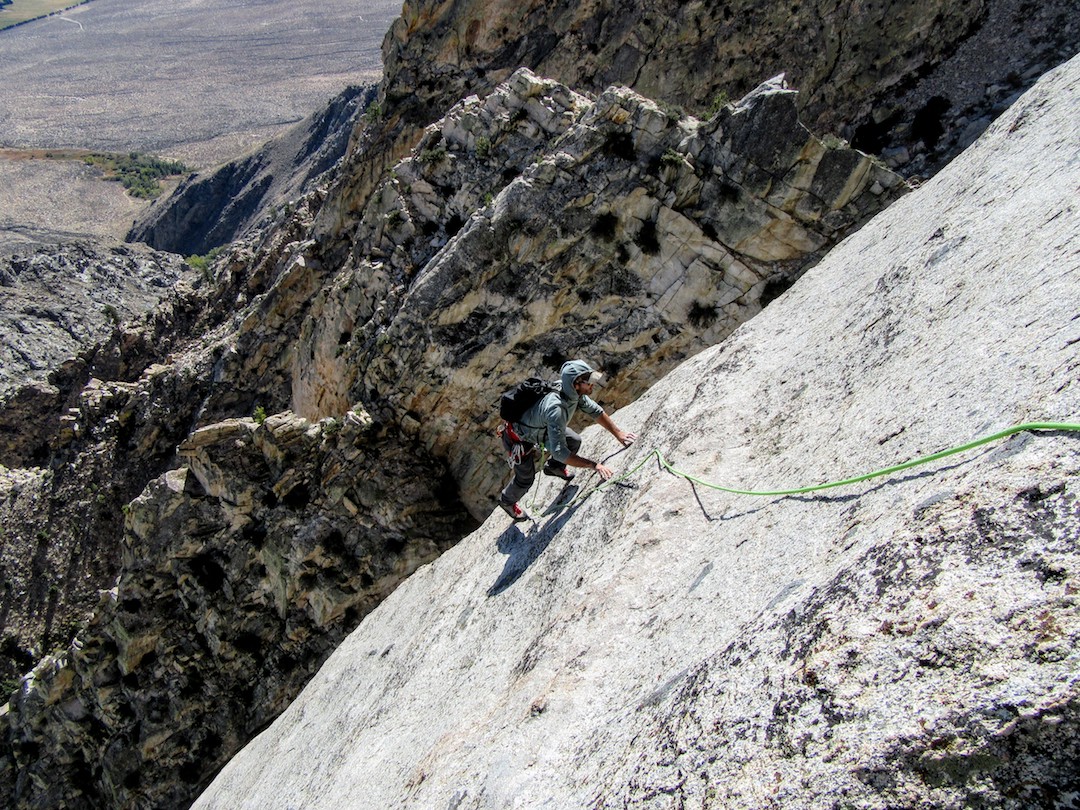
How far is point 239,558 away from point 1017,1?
30.4 meters

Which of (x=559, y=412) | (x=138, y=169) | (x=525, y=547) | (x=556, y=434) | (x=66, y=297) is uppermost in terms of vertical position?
(x=138, y=169)

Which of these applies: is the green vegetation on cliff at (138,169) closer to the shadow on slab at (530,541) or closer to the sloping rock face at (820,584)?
the shadow on slab at (530,541)

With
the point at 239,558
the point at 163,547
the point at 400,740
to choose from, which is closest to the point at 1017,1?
the point at 400,740

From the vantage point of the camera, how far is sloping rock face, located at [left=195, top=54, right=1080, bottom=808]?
292 centimetres

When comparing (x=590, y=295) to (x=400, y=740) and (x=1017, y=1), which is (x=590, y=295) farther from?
(x=1017, y=1)

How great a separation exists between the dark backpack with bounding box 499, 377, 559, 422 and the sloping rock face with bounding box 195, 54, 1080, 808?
4.41 feet

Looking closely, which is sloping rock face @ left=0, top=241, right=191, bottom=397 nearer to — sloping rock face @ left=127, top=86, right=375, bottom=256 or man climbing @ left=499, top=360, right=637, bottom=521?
sloping rock face @ left=127, top=86, right=375, bottom=256

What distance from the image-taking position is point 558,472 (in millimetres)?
9484

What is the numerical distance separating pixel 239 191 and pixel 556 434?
12389cm

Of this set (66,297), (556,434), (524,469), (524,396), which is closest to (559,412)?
(556,434)

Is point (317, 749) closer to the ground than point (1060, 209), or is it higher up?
closer to the ground

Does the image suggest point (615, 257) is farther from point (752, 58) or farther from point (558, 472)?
point (752, 58)

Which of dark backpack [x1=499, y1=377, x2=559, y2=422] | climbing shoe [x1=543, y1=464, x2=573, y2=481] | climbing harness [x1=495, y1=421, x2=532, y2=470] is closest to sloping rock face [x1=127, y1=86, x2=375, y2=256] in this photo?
climbing harness [x1=495, y1=421, x2=532, y2=470]

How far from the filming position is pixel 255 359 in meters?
28.9
